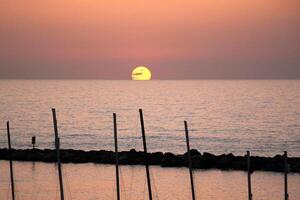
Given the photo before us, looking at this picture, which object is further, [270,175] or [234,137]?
[234,137]

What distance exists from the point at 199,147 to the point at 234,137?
584 inches

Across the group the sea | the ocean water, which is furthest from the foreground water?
the ocean water

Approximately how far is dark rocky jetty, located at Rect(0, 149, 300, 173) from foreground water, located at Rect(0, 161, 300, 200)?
1.34m

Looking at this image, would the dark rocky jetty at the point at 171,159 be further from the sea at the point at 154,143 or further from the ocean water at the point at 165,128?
the ocean water at the point at 165,128

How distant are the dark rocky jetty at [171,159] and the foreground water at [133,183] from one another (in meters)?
1.34

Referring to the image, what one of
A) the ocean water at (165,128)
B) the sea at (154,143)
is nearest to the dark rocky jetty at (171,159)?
the sea at (154,143)

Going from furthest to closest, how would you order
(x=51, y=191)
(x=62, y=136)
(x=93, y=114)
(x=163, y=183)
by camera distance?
(x=93, y=114), (x=62, y=136), (x=163, y=183), (x=51, y=191)

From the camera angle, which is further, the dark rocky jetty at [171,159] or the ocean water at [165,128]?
the ocean water at [165,128]

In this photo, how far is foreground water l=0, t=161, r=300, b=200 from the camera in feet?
155

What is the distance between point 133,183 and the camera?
51.9 meters

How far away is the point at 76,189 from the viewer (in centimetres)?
4856

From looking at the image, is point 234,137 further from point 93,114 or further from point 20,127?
point 93,114

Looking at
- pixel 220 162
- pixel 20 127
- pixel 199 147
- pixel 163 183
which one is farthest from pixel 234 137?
pixel 163 183

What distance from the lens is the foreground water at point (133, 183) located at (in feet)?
155
